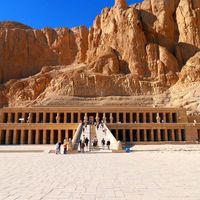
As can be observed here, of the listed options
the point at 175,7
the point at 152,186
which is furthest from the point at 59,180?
the point at 175,7

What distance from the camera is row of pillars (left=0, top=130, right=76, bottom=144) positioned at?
46.9 m

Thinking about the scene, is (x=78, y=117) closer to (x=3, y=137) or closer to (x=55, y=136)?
(x=55, y=136)

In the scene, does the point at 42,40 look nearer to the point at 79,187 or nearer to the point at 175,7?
the point at 175,7

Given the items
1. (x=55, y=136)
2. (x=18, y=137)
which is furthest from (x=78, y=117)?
(x=18, y=137)

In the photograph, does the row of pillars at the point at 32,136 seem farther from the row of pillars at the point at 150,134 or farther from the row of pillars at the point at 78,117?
the row of pillars at the point at 150,134

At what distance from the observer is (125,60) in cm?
8012

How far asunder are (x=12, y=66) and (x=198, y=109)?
7104 centimetres

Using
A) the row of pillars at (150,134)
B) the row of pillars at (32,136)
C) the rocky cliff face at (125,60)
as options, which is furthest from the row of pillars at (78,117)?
the rocky cliff face at (125,60)

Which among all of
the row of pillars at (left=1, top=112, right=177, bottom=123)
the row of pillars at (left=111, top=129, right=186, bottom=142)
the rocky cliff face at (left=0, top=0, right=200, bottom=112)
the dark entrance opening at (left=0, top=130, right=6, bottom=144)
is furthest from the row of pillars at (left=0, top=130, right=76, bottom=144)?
the rocky cliff face at (left=0, top=0, right=200, bottom=112)

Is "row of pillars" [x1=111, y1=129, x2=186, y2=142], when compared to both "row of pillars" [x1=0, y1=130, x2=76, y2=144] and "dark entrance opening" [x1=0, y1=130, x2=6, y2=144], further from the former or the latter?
"dark entrance opening" [x1=0, y1=130, x2=6, y2=144]

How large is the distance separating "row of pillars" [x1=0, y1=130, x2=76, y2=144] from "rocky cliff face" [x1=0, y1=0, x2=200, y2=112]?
23229 mm

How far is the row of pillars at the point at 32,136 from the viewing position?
46906 millimetres

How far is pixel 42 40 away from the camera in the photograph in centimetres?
11169

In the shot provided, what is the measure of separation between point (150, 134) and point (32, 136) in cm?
2137
